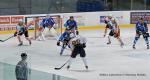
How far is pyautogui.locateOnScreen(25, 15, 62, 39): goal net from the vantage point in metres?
25.6

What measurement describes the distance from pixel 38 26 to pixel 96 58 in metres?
6.66

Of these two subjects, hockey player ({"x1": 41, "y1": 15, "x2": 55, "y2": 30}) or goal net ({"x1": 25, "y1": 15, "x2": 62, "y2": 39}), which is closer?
hockey player ({"x1": 41, "y1": 15, "x2": 55, "y2": 30})

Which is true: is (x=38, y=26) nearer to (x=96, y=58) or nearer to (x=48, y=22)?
(x=48, y=22)

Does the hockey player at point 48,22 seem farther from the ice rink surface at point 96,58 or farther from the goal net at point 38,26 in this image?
the ice rink surface at point 96,58

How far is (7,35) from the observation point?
1041 inches

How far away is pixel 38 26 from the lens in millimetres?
26016

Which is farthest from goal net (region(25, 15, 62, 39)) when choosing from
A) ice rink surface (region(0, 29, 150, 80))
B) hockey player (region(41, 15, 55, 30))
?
ice rink surface (region(0, 29, 150, 80))

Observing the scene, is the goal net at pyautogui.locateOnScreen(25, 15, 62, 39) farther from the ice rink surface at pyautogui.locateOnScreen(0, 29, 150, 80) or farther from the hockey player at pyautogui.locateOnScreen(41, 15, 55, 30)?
the ice rink surface at pyautogui.locateOnScreen(0, 29, 150, 80)

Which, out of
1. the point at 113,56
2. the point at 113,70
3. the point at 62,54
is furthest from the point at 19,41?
the point at 113,70

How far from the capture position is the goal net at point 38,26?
84.1 ft

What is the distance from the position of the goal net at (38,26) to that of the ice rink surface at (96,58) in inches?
26.7

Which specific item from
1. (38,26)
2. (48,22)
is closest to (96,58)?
(48,22)

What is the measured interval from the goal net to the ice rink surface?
0.68 m

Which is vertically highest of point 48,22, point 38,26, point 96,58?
point 48,22
